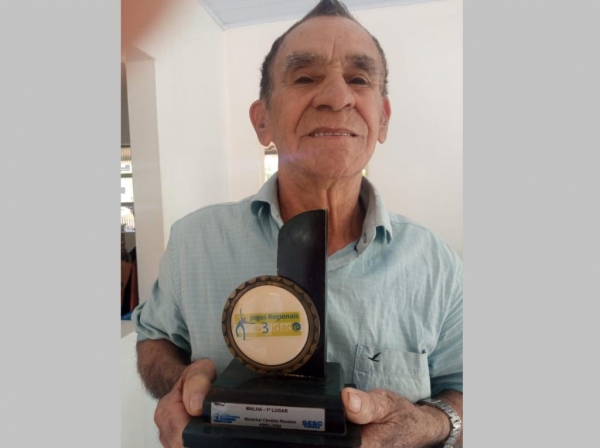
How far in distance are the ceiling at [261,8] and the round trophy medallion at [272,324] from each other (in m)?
0.53

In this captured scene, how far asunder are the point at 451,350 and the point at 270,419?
1.30 ft

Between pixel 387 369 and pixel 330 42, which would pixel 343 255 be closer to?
pixel 387 369

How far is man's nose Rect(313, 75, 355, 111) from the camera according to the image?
0.78 metres

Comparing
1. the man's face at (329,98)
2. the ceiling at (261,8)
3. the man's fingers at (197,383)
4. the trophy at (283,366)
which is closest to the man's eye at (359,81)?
the man's face at (329,98)

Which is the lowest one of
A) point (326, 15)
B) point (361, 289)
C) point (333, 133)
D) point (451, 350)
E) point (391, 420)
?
point (391, 420)

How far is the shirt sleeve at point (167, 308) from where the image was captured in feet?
2.84

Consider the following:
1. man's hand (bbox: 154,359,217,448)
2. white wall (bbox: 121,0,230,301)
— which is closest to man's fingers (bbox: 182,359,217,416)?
man's hand (bbox: 154,359,217,448)

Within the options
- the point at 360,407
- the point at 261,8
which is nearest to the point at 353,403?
the point at 360,407

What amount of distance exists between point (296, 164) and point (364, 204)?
0.16m

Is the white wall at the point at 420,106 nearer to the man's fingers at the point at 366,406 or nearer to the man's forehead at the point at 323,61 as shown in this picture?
the man's forehead at the point at 323,61

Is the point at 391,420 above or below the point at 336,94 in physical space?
below

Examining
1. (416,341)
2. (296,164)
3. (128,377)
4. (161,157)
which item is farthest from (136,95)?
(416,341)

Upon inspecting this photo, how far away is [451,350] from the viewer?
0.84m

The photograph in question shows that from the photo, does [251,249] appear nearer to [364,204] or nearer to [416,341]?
[364,204]
